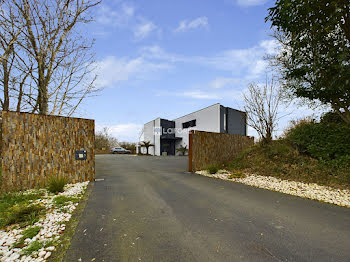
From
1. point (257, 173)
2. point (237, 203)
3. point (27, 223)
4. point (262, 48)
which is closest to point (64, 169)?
point (27, 223)

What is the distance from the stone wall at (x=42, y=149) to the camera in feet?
13.7

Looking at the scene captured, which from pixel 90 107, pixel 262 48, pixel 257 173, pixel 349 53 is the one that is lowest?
pixel 257 173

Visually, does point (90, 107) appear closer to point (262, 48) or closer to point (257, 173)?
point (257, 173)

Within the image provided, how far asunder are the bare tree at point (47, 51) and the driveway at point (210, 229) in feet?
13.6

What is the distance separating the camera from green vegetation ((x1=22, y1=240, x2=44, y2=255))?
Answer: 179cm

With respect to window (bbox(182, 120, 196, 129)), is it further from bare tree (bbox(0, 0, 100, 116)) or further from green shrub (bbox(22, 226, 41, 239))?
green shrub (bbox(22, 226, 41, 239))

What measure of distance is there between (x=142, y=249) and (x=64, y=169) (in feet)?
13.8

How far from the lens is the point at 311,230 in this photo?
91.8 inches

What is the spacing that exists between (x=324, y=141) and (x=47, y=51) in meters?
9.73

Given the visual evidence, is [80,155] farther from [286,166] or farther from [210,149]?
[286,166]

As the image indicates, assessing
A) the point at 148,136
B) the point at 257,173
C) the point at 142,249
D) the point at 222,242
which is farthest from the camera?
the point at 148,136

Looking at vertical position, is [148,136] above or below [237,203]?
above

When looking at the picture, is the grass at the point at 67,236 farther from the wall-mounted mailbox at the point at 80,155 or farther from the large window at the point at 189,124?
the large window at the point at 189,124

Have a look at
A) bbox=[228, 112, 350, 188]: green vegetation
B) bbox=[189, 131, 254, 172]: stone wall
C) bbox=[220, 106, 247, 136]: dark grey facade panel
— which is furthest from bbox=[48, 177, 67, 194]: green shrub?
bbox=[220, 106, 247, 136]: dark grey facade panel
